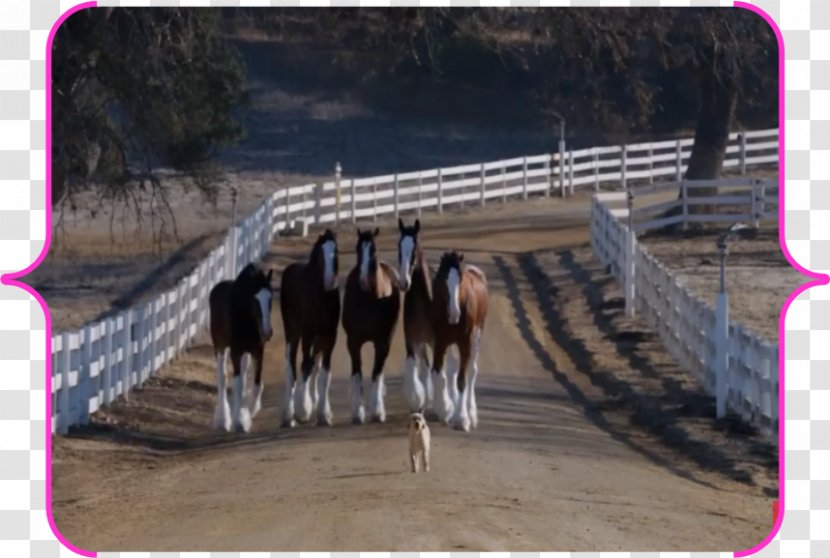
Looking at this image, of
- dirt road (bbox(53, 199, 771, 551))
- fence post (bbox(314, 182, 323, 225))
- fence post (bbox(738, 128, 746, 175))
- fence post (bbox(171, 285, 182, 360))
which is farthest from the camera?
fence post (bbox(738, 128, 746, 175))

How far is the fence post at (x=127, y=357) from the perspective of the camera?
60.2ft

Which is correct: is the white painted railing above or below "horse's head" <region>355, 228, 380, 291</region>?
below

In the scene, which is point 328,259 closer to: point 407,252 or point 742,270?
point 407,252

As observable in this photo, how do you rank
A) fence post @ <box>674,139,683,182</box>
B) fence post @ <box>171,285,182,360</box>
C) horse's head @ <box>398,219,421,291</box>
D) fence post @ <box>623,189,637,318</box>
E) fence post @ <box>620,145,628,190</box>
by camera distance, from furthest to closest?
1. fence post @ <box>620,145,628,190</box>
2. fence post @ <box>674,139,683,182</box>
3. fence post @ <box>623,189,637,318</box>
4. fence post @ <box>171,285,182,360</box>
5. horse's head @ <box>398,219,421,291</box>

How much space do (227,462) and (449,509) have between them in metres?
3.79

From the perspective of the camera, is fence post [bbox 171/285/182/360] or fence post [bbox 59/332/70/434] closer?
fence post [bbox 59/332/70/434]

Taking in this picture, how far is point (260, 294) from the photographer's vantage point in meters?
16.3

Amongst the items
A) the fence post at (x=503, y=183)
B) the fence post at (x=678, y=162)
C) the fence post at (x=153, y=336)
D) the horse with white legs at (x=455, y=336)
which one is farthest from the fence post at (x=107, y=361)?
the fence post at (x=678, y=162)

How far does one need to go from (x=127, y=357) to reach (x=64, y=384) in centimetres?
233

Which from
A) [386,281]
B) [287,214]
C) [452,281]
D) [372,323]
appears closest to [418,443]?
[452,281]

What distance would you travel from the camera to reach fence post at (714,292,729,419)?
17547 millimetres

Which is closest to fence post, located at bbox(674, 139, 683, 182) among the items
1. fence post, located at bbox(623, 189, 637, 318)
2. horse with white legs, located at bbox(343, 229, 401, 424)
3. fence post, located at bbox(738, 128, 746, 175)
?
fence post, located at bbox(738, 128, 746, 175)

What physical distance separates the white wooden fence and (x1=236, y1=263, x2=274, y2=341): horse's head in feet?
5.83

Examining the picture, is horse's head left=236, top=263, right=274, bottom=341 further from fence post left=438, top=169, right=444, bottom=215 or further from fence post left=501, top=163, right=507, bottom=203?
fence post left=501, top=163, right=507, bottom=203
